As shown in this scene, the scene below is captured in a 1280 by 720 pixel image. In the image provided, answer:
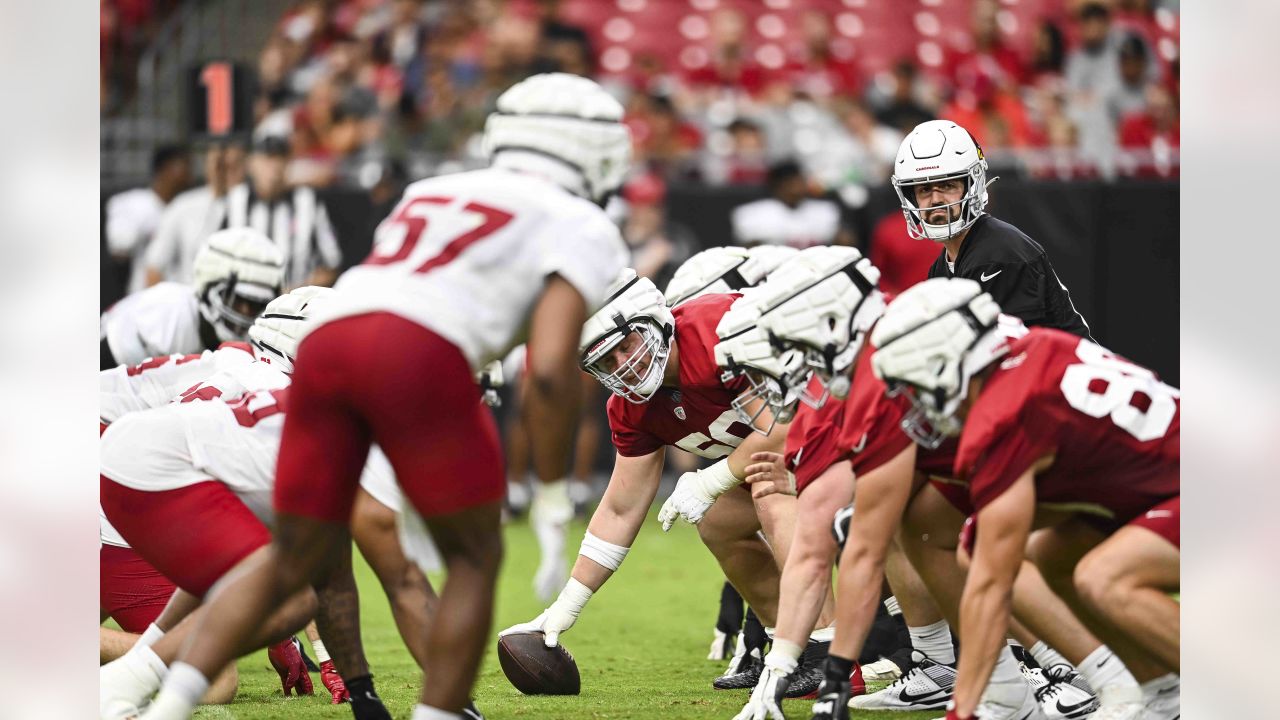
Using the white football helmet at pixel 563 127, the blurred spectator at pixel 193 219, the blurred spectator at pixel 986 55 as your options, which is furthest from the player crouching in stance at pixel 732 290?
the blurred spectator at pixel 986 55

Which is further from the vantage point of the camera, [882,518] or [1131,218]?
[1131,218]

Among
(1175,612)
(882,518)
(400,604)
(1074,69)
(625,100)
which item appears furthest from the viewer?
(625,100)

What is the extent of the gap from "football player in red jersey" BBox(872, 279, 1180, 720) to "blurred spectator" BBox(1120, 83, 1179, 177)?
309 inches

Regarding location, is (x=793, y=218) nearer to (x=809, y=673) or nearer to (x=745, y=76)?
(x=745, y=76)

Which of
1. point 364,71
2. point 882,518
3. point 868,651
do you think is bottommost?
point 868,651

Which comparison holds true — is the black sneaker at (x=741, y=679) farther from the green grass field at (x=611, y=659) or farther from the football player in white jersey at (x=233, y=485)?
the football player in white jersey at (x=233, y=485)

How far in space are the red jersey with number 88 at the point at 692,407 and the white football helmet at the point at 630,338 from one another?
5.3 inches

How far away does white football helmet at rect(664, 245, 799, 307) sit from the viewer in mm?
6246

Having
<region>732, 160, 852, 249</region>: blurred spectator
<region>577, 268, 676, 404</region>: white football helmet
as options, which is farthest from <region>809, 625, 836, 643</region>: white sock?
<region>732, 160, 852, 249</region>: blurred spectator

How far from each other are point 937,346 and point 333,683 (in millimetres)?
2731

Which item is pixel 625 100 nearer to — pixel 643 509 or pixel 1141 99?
pixel 1141 99

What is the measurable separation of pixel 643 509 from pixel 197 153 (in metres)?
7.57
